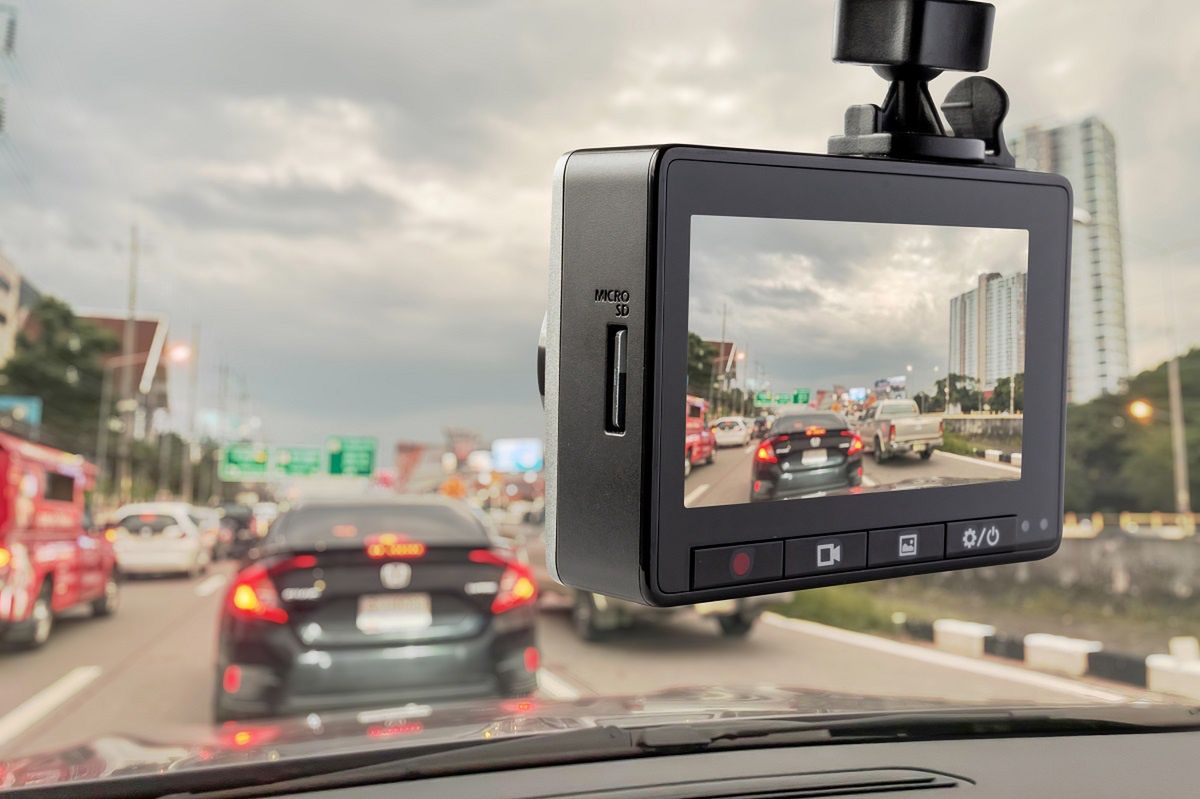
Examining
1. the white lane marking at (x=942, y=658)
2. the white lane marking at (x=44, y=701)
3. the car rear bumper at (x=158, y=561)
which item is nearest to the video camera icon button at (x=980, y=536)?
the white lane marking at (x=942, y=658)

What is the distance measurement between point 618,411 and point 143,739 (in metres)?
2.53

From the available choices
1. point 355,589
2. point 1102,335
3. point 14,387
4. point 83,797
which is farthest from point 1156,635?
point 14,387

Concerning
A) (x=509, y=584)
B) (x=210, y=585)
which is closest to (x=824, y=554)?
(x=509, y=584)

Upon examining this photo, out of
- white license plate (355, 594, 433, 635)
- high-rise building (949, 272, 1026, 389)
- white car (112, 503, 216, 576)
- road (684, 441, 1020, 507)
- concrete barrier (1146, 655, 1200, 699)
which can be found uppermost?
high-rise building (949, 272, 1026, 389)

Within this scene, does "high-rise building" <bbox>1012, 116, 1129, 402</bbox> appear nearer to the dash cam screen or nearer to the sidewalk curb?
the dash cam screen

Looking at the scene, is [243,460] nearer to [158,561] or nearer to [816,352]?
[158,561]

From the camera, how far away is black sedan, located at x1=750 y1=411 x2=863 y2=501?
1245 mm

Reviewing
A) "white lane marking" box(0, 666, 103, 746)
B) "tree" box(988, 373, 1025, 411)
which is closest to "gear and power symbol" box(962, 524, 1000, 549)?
"tree" box(988, 373, 1025, 411)

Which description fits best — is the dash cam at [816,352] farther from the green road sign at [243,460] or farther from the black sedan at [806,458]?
the green road sign at [243,460]

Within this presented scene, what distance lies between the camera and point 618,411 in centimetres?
108

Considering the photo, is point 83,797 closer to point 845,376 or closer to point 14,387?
point 845,376

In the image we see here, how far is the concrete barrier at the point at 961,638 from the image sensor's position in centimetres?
1137

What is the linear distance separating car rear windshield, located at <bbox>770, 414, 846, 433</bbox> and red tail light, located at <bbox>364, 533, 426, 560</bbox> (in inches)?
236

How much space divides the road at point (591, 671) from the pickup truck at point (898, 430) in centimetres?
522
